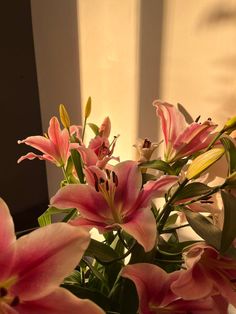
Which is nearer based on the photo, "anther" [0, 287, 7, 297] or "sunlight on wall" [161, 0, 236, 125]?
"anther" [0, 287, 7, 297]

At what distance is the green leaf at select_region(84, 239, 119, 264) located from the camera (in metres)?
0.50

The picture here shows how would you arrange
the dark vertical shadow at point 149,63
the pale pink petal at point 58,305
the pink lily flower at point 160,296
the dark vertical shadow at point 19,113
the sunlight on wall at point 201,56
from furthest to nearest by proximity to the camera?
the dark vertical shadow at point 19,113 < the dark vertical shadow at point 149,63 < the sunlight on wall at point 201,56 < the pink lily flower at point 160,296 < the pale pink petal at point 58,305

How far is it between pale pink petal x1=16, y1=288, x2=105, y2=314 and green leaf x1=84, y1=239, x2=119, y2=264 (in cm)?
15

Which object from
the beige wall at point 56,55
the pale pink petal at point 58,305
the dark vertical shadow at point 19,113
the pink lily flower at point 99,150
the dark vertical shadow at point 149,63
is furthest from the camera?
the dark vertical shadow at point 19,113

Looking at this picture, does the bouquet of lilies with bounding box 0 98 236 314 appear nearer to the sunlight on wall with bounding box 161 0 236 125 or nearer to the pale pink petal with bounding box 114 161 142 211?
the pale pink petal with bounding box 114 161 142 211

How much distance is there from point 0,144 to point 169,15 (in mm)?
859

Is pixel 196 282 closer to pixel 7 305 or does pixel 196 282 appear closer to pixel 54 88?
pixel 7 305

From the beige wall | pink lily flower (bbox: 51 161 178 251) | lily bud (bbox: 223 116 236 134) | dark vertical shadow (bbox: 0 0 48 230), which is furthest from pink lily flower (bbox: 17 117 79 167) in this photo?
dark vertical shadow (bbox: 0 0 48 230)

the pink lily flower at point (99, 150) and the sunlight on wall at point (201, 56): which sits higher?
the sunlight on wall at point (201, 56)

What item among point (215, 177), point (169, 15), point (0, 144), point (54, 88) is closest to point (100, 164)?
point (215, 177)

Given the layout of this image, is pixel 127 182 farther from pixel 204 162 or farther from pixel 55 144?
pixel 55 144

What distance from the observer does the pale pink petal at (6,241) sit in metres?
0.34

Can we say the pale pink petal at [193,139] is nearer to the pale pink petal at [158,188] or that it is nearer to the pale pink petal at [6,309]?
the pale pink petal at [158,188]

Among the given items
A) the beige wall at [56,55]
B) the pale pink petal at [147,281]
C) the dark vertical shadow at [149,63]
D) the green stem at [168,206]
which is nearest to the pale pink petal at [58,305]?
the pale pink petal at [147,281]
